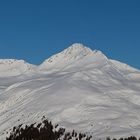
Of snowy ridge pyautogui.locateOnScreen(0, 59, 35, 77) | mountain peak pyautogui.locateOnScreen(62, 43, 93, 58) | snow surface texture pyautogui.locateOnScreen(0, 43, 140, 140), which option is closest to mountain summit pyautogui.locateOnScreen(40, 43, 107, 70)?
mountain peak pyautogui.locateOnScreen(62, 43, 93, 58)

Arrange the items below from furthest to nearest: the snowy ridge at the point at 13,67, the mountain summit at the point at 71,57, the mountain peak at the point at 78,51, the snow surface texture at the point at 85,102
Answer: the snowy ridge at the point at 13,67, the mountain peak at the point at 78,51, the mountain summit at the point at 71,57, the snow surface texture at the point at 85,102

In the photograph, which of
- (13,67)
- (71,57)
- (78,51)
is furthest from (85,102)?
(13,67)

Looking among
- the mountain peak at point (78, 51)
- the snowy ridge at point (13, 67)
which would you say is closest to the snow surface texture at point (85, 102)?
the mountain peak at point (78, 51)

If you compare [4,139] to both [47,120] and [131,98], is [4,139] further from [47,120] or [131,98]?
[131,98]

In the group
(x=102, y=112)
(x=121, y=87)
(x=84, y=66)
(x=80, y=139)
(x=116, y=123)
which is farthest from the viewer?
(x=84, y=66)

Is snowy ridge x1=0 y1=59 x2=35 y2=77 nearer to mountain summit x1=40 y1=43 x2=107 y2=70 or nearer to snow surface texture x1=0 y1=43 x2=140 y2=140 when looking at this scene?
mountain summit x1=40 y1=43 x2=107 y2=70

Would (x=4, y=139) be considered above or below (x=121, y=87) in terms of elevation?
below

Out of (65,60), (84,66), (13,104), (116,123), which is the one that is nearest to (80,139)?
(116,123)

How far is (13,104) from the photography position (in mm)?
90062

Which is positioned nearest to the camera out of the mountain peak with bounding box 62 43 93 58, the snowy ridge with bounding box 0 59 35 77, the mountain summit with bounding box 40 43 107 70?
the mountain summit with bounding box 40 43 107 70

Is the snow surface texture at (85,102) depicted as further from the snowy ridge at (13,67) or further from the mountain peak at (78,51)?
the snowy ridge at (13,67)

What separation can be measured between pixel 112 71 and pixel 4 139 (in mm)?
60885

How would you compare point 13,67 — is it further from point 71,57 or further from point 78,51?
point 71,57

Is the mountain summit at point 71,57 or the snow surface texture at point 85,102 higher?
the mountain summit at point 71,57
